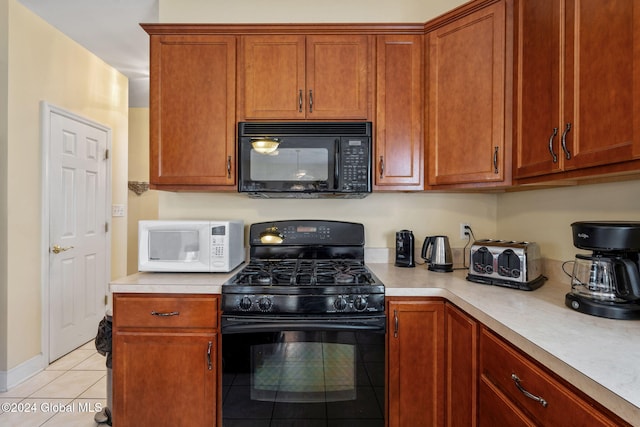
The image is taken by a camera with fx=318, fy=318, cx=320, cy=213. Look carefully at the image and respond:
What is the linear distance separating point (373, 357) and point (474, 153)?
1171 mm

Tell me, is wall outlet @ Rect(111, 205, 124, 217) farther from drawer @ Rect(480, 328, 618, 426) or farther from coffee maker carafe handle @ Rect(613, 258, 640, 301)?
coffee maker carafe handle @ Rect(613, 258, 640, 301)

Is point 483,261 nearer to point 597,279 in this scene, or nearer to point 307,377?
point 597,279

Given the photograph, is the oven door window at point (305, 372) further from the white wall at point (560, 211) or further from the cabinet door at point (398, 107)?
the white wall at point (560, 211)

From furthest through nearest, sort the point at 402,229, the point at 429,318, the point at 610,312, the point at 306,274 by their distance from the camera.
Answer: the point at 402,229 → the point at 306,274 → the point at 429,318 → the point at 610,312

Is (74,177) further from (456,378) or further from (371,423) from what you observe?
(456,378)

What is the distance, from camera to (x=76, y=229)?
9.44ft

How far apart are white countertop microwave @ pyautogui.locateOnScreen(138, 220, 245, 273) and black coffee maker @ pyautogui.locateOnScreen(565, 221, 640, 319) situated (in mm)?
1565

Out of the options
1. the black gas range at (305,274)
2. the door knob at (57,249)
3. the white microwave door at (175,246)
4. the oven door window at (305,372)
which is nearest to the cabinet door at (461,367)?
the black gas range at (305,274)

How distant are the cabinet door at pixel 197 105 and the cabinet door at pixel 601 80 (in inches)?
63.5

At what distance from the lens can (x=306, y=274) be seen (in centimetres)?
169

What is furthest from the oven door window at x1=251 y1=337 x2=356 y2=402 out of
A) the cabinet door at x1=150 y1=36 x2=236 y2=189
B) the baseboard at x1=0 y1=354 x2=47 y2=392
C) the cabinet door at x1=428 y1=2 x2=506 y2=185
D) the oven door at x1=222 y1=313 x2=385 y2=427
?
the baseboard at x1=0 y1=354 x2=47 y2=392

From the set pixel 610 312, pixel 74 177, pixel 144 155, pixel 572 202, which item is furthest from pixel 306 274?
pixel 144 155

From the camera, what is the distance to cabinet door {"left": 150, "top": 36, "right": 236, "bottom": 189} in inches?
74.2

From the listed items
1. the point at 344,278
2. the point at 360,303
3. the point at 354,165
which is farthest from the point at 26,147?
the point at 360,303
